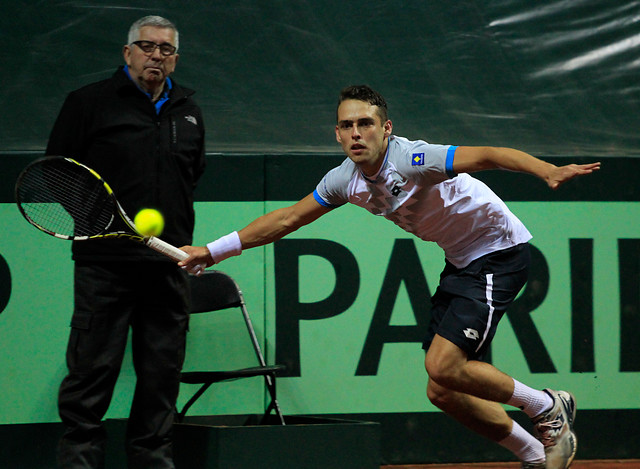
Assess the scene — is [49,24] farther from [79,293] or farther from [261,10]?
[79,293]

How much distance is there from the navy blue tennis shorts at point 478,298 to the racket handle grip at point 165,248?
3.72 ft

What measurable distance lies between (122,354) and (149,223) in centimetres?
61

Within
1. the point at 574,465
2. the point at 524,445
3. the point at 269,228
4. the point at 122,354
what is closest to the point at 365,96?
the point at 269,228

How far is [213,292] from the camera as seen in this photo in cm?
431

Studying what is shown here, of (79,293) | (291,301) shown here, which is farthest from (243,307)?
(79,293)

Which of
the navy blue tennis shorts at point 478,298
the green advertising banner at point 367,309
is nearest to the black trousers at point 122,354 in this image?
the green advertising banner at point 367,309

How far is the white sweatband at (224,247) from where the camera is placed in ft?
11.4

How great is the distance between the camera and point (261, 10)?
4.90 metres

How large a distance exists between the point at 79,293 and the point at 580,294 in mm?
2783

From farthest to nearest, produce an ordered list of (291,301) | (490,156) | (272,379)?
(291,301) < (272,379) < (490,156)

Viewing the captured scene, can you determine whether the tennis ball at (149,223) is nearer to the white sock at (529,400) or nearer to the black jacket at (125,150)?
the black jacket at (125,150)

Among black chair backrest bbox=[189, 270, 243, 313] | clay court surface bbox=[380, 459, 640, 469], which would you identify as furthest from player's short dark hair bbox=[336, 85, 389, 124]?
clay court surface bbox=[380, 459, 640, 469]

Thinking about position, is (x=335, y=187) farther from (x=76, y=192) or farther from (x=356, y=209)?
(x=356, y=209)

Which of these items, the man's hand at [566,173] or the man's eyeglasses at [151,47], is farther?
the man's eyeglasses at [151,47]
